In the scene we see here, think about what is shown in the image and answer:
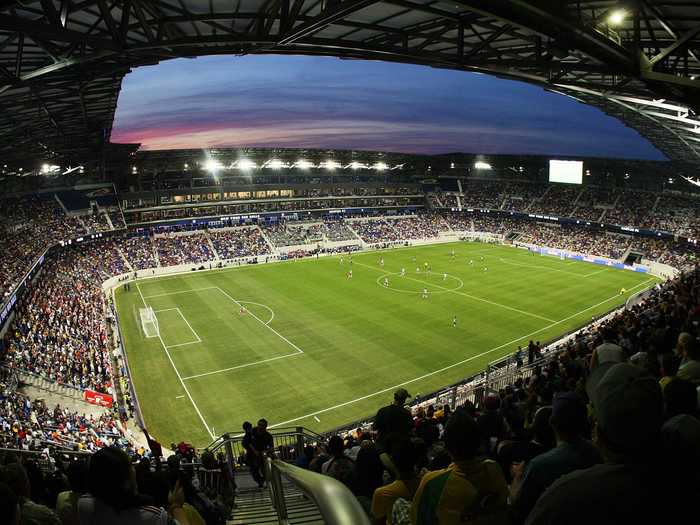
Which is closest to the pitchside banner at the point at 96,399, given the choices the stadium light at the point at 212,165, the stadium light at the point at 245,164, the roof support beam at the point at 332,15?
the roof support beam at the point at 332,15

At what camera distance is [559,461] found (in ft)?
10.3

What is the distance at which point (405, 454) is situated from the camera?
370 cm

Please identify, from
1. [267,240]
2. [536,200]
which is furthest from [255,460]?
[536,200]

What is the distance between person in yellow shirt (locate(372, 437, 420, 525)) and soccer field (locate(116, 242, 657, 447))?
2053cm

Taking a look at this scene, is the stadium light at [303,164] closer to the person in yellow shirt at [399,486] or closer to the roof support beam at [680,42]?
the roof support beam at [680,42]

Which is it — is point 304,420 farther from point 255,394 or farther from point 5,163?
point 5,163

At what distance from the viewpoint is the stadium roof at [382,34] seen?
8.60 metres

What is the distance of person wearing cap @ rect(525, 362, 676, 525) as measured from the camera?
1613 millimetres

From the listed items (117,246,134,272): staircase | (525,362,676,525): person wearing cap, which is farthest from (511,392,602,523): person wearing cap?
(117,246,134,272): staircase

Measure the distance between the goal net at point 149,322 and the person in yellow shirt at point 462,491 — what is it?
121 feet

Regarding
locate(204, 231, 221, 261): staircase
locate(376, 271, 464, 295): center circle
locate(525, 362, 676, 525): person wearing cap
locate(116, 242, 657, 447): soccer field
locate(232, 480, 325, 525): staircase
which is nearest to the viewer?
locate(525, 362, 676, 525): person wearing cap

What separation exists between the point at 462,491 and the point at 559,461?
27.3 inches

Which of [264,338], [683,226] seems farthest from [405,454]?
[683,226]

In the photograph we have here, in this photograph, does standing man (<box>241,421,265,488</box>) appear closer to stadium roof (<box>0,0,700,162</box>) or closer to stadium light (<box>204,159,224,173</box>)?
stadium roof (<box>0,0,700,162</box>)
